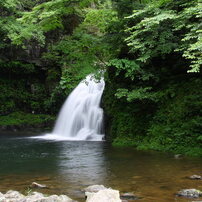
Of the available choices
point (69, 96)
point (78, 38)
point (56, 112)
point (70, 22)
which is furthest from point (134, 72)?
point (70, 22)

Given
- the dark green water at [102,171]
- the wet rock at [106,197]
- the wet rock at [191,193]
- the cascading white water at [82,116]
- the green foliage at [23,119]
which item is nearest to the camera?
the wet rock at [106,197]

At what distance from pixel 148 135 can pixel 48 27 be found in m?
6.01

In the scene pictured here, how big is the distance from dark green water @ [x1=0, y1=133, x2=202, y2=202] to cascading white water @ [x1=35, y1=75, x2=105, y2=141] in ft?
15.7

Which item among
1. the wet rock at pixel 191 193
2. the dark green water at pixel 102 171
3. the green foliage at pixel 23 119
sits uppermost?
the green foliage at pixel 23 119

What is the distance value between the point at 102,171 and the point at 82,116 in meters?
9.36

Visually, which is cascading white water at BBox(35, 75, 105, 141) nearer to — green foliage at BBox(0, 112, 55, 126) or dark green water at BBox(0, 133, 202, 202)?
green foliage at BBox(0, 112, 55, 126)

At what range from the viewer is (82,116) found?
16.7m

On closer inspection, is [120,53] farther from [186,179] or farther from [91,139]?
[186,179]

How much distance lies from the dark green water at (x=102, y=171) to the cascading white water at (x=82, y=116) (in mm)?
4775

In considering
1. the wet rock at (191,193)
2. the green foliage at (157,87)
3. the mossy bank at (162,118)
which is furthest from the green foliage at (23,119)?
the wet rock at (191,193)

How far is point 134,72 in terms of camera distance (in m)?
11.1

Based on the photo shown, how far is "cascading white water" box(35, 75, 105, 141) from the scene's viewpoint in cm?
1561

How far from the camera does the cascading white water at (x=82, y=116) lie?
51.2 ft

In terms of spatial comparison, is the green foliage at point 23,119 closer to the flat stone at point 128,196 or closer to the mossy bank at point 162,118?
the mossy bank at point 162,118
